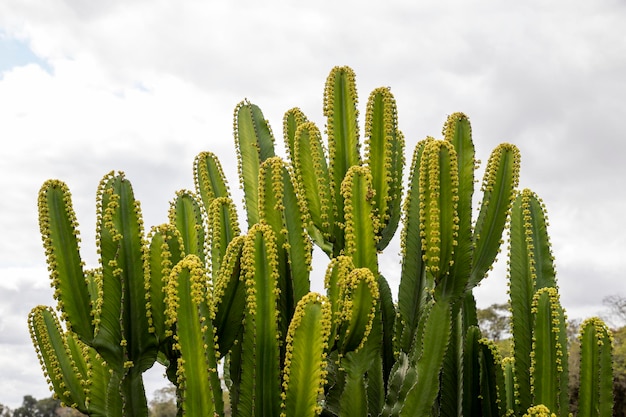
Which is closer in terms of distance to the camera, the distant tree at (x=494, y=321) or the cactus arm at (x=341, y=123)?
the cactus arm at (x=341, y=123)

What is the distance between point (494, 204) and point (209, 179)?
95.0 inches

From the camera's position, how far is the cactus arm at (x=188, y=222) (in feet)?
18.3

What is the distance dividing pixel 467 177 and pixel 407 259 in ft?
2.35

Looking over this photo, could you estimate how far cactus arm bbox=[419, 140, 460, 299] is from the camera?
15.1 ft

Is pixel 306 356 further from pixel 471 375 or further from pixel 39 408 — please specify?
pixel 39 408

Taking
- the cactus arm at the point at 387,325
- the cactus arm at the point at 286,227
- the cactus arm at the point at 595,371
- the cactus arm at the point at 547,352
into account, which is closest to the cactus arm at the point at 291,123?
the cactus arm at the point at 286,227

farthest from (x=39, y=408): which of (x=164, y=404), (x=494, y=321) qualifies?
(x=494, y=321)

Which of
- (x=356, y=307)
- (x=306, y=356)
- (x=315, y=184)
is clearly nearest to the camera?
(x=306, y=356)

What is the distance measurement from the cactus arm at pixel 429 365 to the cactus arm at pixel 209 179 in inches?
91.1

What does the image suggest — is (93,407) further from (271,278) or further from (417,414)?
(417,414)

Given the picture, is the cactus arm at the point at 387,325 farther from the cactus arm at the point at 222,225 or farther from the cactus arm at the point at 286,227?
the cactus arm at the point at 222,225

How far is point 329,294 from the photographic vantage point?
14.8 feet

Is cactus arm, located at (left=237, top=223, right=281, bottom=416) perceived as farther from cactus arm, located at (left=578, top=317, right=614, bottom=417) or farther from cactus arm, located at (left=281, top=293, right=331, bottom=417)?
cactus arm, located at (left=578, top=317, right=614, bottom=417)

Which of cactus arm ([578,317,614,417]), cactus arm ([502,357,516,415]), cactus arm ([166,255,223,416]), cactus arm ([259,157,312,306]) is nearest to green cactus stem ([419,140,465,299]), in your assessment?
cactus arm ([259,157,312,306])
